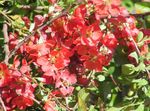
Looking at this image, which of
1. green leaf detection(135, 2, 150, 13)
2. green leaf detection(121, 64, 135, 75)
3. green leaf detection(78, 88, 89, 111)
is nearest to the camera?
green leaf detection(78, 88, 89, 111)

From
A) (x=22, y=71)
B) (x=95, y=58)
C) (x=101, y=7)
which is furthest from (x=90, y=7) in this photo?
→ (x=22, y=71)

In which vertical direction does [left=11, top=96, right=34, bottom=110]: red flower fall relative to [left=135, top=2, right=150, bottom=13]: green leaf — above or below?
below

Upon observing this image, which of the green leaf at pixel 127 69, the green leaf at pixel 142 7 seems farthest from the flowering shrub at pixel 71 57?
the green leaf at pixel 142 7

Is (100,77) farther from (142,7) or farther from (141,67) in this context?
(142,7)

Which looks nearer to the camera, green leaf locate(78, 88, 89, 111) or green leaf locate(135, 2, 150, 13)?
green leaf locate(78, 88, 89, 111)

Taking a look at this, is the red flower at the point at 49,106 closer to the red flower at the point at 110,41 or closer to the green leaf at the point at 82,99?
the green leaf at the point at 82,99

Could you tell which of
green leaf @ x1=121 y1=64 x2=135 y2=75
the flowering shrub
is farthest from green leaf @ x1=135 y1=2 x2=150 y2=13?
green leaf @ x1=121 y1=64 x2=135 y2=75

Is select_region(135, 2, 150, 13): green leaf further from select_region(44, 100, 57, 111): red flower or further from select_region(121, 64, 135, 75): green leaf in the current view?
select_region(44, 100, 57, 111): red flower
